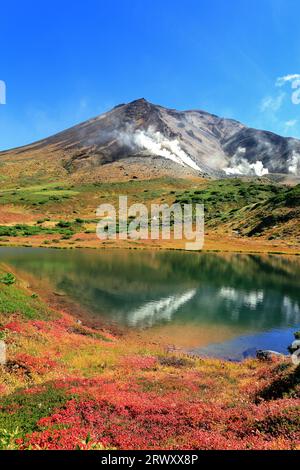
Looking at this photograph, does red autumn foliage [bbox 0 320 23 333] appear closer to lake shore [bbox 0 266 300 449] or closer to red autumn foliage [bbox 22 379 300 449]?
lake shore [bbox 0 266 300 449]

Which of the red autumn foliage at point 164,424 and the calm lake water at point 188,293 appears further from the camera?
→ the calm lake water at point 188,293

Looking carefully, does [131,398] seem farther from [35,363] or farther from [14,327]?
[14,327]

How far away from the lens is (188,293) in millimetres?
46781

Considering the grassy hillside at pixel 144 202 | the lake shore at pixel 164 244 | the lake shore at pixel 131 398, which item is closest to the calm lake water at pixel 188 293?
the lake shore at pixel 131 398

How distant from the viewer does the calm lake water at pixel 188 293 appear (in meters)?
31.6

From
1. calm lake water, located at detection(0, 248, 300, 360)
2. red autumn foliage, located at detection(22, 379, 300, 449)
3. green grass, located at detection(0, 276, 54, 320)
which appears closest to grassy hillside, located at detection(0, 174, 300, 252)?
calm lake water, located at detection(0, 248, 300, 360)

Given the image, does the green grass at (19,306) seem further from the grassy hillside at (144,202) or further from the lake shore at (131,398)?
the grassy hillside at (144,202)

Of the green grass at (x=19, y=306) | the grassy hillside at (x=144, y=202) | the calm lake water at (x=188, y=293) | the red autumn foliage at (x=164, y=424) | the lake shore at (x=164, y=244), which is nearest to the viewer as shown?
the red autumn foliage at (x=164, y=424)

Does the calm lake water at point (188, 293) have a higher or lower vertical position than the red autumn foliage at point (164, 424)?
lower

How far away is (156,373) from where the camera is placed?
65.2 feet

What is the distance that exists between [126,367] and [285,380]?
29.8ft

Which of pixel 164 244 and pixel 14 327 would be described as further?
pixel 164 244

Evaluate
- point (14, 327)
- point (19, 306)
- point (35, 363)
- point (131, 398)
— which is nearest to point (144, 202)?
point (19, 306)

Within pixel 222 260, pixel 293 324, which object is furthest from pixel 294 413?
pixel 222 260
